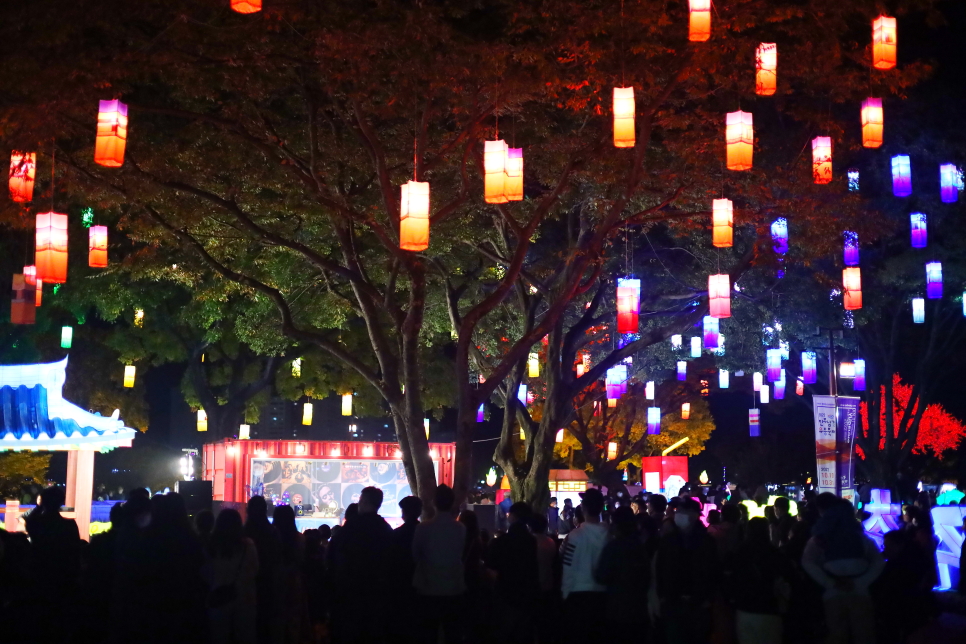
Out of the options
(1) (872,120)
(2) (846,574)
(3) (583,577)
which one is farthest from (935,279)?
(3) (583,577)

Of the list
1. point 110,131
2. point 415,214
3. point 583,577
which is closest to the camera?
point 583,577

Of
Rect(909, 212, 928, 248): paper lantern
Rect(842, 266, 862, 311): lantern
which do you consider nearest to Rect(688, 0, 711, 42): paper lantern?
Rect(842, 266, 862, 311): lantern

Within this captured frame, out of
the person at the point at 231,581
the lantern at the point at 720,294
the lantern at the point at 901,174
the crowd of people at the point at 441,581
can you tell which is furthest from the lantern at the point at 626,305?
the person at the point at 231,581

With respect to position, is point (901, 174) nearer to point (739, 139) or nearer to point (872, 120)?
point (872, 120)

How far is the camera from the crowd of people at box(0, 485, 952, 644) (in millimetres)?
6965

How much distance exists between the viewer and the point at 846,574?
7297 mm

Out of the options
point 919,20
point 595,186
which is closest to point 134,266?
point 595,186

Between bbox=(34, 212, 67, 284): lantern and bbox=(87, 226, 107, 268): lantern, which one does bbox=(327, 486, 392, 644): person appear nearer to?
bbox=(34, 212, 67, 284): lantern

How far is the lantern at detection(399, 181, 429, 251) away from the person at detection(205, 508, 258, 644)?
4.52 meters

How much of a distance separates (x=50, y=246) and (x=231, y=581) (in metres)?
6.36

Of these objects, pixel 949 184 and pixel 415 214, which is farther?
pixel 949 184

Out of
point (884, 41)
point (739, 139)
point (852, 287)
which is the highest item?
point (884, 41)

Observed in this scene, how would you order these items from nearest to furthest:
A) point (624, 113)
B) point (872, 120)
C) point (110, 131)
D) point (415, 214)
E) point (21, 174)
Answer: point (110, 131) < point (415, 214) < point (624, 113) < point (21, 174) < point (872, 120)

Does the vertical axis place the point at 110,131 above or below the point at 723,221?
above
